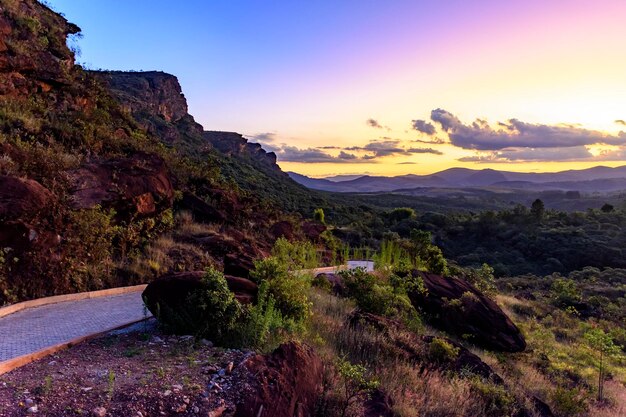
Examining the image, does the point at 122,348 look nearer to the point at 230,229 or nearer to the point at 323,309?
the point at 323,309

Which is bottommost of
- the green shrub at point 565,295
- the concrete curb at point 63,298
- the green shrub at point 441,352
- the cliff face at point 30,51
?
the green shrub at point 565,295

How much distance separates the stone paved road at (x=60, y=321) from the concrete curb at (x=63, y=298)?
0.14 m

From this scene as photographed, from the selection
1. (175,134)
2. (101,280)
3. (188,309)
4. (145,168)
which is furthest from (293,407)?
(175,134)

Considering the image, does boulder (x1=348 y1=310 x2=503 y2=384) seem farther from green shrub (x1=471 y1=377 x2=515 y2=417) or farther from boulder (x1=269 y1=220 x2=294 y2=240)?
boulder (x1=269 y1=220 x2=294 y2=240)

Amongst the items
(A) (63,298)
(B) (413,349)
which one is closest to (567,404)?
(B) (413,349)

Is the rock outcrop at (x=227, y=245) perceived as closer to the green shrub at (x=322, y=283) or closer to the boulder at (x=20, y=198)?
the green shrub at (x=322, y=283)

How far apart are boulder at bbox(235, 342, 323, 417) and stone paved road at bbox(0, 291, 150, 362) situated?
9.77 ft

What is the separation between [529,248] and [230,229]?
34144mm

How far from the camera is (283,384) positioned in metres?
4.62

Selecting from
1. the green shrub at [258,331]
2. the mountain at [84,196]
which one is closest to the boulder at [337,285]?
the mountain at [84,196]

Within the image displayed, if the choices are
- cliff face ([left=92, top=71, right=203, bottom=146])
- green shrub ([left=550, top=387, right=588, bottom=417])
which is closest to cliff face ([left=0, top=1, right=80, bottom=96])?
green shrub ([left=550, top=387, right=588, bottom=417])

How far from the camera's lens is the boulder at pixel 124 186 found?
10.2 meters

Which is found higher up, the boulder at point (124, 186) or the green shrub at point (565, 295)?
the boulder at point (124, 186)

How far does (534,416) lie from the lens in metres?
6.79
